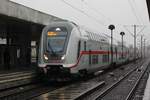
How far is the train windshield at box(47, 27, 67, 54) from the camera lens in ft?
69.1

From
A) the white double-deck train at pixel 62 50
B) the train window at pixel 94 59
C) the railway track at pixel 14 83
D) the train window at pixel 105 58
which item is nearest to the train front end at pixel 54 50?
the white double-deck train at pixel 62 50

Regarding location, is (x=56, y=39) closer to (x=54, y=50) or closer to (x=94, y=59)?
(x=54, y=50)

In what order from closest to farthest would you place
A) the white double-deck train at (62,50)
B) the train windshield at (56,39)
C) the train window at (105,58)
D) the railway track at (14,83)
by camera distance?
the railway track at (14,83) → the white double-deck train at (62,50) → the train windshield at (56,39) → the train window at (105,58)

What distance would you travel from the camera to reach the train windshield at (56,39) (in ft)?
69.1

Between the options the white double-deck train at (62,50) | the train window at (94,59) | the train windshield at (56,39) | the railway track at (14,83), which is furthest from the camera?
the train window at (94,59)

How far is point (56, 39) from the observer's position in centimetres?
2130

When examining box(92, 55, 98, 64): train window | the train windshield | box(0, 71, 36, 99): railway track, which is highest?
the train windshield

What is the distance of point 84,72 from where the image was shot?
24.0 m

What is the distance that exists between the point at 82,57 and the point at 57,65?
219cm

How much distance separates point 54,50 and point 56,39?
63 cm

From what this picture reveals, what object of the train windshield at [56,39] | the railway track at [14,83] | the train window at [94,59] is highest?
the train windshield at [56,39]

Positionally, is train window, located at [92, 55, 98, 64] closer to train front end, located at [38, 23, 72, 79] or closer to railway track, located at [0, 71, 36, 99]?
railway track, located at [0, 71, 36, 99]

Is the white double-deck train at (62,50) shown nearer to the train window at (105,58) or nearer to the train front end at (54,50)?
the train front end at (54,50)

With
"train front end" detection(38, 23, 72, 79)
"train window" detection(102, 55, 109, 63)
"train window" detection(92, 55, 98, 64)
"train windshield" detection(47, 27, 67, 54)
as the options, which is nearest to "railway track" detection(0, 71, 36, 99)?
"train front end" detection(38, 23, 72, 79)
